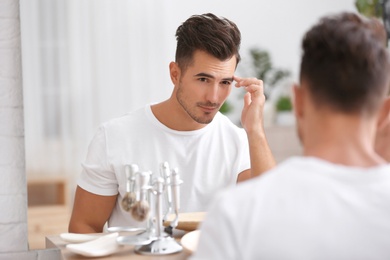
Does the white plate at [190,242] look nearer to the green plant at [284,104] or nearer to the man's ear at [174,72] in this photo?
the man's ear at [174,72]

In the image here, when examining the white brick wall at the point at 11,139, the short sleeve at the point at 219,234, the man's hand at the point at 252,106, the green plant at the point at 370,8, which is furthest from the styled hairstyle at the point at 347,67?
the green plant at the point at 370,8

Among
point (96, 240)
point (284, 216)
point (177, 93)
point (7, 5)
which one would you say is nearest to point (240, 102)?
point (177, 93)

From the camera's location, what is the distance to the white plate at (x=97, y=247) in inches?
57.6

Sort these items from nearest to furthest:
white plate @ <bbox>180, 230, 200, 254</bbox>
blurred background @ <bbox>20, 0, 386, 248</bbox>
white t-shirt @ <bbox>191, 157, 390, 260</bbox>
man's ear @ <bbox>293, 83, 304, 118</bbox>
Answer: white t-shirt @ <bbox>191, 157, 390, 260</bbox> < man's ear @ <bbox>293, 83, 304, 118</bbox> < white plate @ <bbox>180, 230, 200, 254</bbox> < blurred background @ <bbox>20, 0, 386, 248</bbox>

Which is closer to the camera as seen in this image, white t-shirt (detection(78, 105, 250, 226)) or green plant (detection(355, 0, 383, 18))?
white t-shirt (detection(78, 105, 250, 226))

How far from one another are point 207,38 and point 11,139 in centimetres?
63

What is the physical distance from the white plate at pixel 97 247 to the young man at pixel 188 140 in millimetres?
366

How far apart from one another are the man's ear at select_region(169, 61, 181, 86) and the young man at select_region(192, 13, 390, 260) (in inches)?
43.6

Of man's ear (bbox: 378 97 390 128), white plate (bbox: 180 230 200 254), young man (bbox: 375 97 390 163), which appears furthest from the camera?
young man (bbox: 375 97 390 163)

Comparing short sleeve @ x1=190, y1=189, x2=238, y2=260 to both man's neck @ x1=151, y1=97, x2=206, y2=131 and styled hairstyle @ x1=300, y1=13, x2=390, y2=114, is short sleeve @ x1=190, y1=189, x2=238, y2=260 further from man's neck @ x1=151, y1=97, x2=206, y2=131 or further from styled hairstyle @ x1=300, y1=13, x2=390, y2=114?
man's neck @ x1=151, y1=97, x2=206, y2=131

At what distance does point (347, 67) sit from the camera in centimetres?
95

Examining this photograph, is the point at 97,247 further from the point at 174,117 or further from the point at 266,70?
the point at 266,70

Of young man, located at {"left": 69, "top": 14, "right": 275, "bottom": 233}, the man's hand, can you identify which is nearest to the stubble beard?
young man, located at {"left": 69, "top": 14, "right": 275, "bottom": 233}

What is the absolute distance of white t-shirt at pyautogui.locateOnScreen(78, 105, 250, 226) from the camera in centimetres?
192
